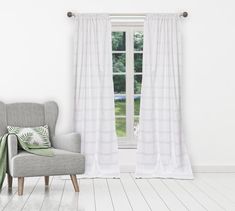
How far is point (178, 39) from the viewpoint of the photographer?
6891 mm

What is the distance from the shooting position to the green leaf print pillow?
19.4 feet

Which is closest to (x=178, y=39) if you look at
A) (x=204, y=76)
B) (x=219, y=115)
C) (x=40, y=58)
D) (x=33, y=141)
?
(x=204, y=76)

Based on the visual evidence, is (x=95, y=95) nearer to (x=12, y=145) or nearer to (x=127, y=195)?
(x=12, y=145)

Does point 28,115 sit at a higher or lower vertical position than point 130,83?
lower

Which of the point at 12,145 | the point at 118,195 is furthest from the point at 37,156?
the point at 118,195

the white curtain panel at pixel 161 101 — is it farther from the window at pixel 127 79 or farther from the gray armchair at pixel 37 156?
the gray armchair at pixel 37 156

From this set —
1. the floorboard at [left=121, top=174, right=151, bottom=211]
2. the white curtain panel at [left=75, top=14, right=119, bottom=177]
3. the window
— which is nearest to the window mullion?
the window

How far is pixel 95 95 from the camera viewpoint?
6.82 metres

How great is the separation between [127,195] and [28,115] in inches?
62.9

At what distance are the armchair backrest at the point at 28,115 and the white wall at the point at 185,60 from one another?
1.78 ft

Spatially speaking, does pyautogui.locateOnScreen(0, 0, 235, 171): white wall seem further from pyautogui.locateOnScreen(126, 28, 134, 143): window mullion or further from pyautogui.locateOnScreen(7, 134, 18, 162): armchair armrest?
pyautogui.locateOnScreen(7, 134, 18, 162): armchair armrest

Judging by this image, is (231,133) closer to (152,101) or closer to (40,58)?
(152,101)

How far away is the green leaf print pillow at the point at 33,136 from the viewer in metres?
5.91

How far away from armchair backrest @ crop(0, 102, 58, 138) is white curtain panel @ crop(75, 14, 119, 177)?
486mm
